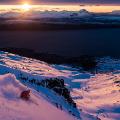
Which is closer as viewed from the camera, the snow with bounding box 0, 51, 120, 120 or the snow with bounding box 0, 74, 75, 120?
the snow with bounding box 0, 74, 75, 120

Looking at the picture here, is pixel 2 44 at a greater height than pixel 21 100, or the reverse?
pixel 2 44

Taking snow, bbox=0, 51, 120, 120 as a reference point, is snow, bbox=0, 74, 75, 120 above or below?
below

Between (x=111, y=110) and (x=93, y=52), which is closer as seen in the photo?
(x=111, y=110)

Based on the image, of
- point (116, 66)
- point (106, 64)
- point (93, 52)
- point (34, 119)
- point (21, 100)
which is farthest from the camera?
point (93, 52)

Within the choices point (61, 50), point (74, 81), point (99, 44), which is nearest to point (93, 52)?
point (61, 50)

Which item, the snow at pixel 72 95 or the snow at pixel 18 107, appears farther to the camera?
the snow at pixel 72 95

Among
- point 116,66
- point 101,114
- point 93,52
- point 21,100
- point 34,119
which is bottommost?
point 34,119

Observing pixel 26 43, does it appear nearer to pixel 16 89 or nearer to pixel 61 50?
pixel 61 50

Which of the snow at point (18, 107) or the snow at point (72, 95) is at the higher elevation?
the snow at point (72, 95)

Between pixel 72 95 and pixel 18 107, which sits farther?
pixel 72 95

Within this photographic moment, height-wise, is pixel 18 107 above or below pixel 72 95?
below

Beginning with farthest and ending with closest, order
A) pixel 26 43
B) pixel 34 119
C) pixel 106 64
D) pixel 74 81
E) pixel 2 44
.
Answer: pixel 26 43 < pixel 2 44 < pixel 106 64 < pixel 74 81 < pixel 34 119
